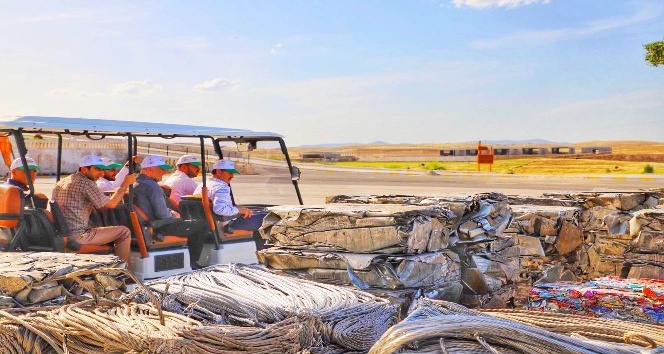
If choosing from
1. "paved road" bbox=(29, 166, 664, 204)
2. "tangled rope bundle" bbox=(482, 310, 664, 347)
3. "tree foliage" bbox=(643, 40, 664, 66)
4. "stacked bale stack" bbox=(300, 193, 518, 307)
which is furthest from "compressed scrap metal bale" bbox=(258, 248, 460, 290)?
"tree foliage" bbox=(643, 40, 664, 66)

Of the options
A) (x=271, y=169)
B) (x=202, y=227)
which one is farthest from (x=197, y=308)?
(x=271, y=169)

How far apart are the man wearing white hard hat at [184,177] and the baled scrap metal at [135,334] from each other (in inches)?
218

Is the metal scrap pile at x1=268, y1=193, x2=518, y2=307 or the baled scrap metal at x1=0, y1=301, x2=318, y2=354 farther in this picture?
the metal scrap pile at x1=268, y1=193, x2=518, y2=307

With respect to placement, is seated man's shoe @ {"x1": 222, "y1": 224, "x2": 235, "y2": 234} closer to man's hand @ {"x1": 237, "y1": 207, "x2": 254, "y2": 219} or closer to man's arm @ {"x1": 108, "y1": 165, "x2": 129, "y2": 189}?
man's hand @ {"x1": 237, "y1": 207, "x2": 254, "y2": 219}

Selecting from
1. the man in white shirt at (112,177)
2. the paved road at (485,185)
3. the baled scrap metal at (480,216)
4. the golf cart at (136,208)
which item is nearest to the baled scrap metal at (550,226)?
the baled scrap metal at (480,216)

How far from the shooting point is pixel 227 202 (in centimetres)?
949

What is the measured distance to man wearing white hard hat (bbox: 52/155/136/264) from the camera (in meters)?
8.05

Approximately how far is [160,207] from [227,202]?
904mm

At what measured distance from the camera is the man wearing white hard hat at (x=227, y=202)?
9.43 metres

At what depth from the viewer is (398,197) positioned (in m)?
7.05

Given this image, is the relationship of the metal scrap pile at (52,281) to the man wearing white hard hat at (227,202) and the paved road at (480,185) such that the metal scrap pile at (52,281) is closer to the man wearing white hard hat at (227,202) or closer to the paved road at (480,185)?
the man wearing white hard hat at (227,202)

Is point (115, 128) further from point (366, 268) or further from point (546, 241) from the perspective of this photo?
point (546, 241)

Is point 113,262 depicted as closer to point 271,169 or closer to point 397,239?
point 397,239

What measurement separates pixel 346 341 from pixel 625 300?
9.79ft
